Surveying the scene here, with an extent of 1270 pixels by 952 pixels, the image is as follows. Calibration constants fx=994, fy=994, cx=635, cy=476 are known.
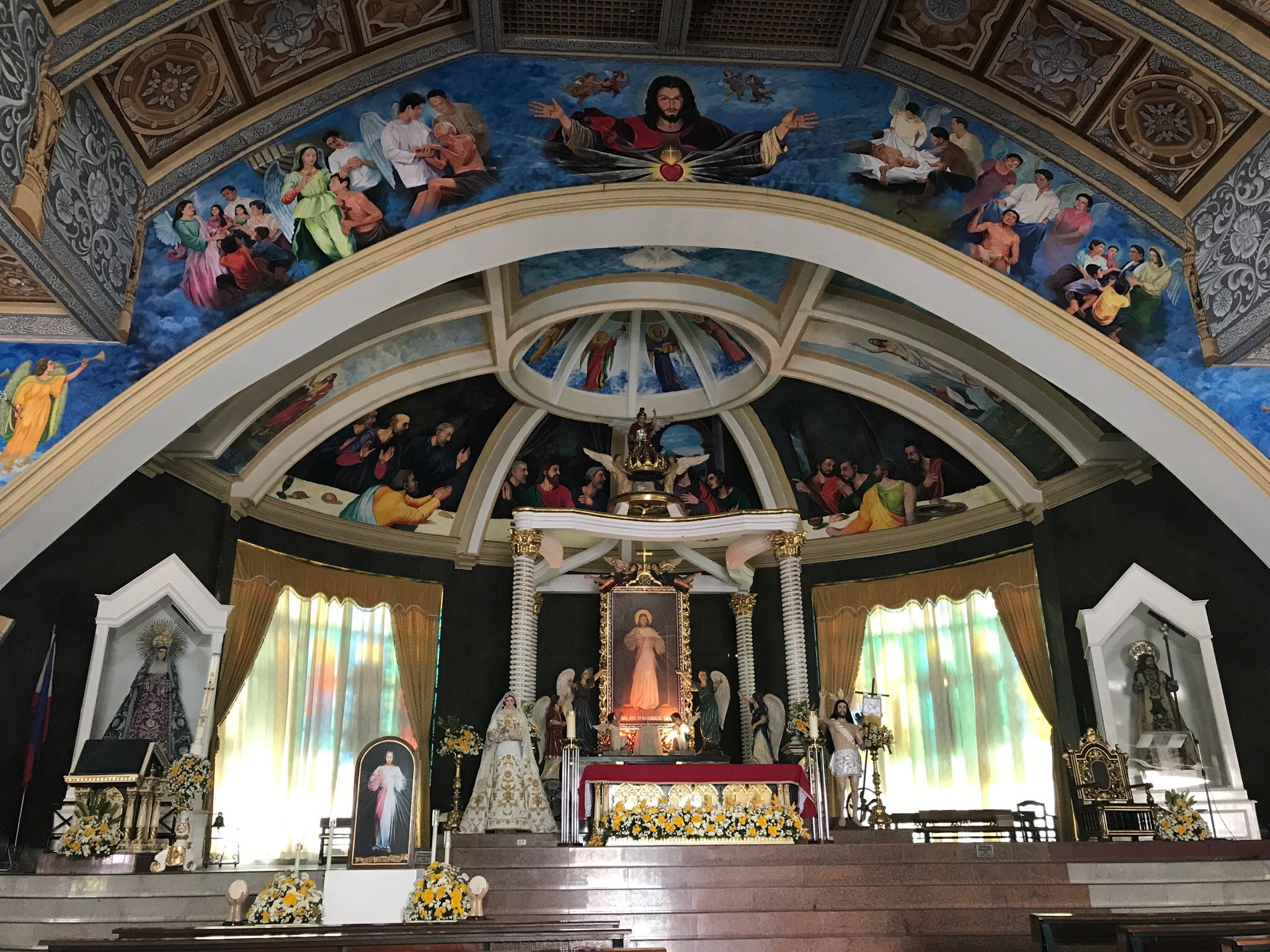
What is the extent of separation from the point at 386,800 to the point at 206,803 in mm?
6707

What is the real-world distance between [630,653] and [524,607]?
6.38ft

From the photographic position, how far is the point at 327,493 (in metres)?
14.9

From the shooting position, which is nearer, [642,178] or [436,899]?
[436,899]

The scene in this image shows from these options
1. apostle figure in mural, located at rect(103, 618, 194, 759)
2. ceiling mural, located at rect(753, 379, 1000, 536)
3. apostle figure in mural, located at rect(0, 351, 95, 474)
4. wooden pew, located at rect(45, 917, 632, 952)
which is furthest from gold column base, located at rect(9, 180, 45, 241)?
ceiling mural, located at rect(753, 379, 1000, 536)

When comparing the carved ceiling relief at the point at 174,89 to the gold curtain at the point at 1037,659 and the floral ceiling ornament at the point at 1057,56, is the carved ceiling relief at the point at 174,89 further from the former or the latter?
the gold curtain at the point at 1037,659

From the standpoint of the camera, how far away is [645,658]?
1534 cm

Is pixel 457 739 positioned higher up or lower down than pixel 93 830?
higher up

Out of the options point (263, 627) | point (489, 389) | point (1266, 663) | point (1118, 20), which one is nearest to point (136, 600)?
point (263, 627)

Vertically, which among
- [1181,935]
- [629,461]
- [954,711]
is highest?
[629,461]

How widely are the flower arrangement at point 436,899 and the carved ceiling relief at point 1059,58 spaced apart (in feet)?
26.7

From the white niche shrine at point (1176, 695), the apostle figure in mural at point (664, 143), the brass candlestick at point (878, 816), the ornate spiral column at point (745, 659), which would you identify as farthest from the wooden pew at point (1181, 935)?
the ornate spiral column at point (745, 659)

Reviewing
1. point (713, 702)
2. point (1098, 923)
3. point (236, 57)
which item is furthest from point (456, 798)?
point (236, 57)

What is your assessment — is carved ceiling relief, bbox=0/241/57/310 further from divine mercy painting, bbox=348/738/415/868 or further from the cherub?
the cherub

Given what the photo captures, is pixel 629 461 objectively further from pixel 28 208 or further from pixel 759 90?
pixel 28 208
